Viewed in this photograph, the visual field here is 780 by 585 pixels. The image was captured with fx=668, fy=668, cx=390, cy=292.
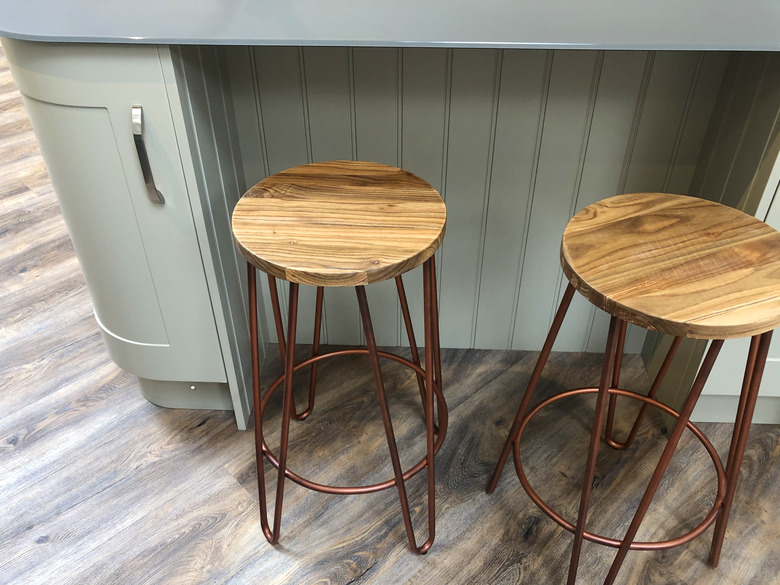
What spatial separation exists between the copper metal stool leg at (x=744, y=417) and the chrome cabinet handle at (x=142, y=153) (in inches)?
46.4

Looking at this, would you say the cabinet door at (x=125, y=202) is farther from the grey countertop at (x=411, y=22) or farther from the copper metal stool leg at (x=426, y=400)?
the copper metal stool leg at (x=426, y=400)

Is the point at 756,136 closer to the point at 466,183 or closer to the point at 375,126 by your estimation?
the point at 466,183

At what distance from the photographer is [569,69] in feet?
5.00

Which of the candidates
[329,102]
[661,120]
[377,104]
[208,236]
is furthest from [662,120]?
[208,236]

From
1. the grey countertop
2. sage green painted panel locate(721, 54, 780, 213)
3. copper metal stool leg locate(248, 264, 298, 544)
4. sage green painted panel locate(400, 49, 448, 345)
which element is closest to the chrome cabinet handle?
the grey countertop

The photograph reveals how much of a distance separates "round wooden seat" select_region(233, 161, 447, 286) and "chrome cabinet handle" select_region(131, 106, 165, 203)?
24 centimetres

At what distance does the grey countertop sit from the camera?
1.15 m

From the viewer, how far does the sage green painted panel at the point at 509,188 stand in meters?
1.54

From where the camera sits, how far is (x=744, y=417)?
4.22 ft

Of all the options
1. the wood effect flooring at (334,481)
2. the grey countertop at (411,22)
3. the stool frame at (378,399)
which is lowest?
the wood effect flooring at (334,481)

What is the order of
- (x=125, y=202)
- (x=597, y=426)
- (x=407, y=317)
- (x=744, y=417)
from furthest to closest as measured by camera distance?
(x=407, y=317) → (x=125, y=202) → (x=744, y=417) → (x=597, y=426)

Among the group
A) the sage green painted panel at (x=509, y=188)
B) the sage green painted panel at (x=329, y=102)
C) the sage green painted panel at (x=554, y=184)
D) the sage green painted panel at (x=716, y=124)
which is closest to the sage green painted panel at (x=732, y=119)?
the sage green painted panel at (x=716, y=124)

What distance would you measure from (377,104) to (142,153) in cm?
57

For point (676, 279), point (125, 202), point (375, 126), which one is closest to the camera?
point (676, 279)
